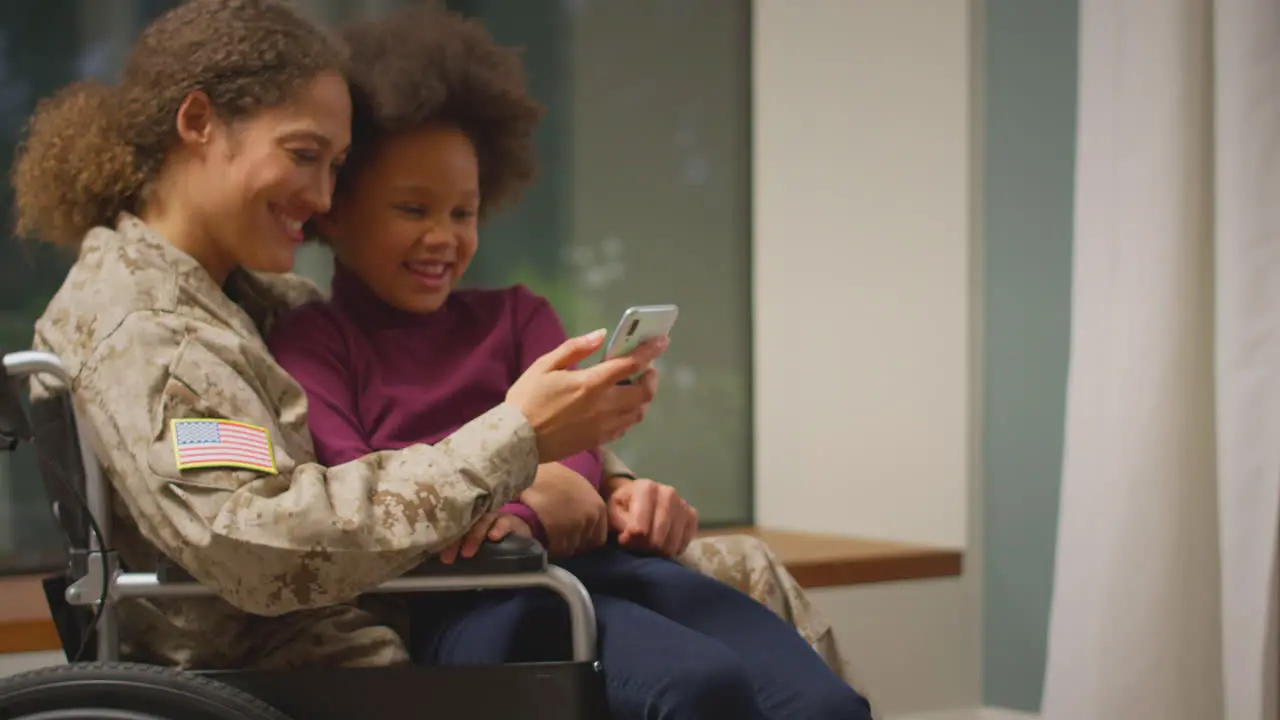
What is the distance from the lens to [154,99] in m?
1.36

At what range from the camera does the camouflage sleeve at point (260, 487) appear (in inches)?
45.8

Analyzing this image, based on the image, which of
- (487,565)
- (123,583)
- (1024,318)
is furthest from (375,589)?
(1024,318)

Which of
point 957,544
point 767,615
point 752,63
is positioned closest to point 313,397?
point 767,615

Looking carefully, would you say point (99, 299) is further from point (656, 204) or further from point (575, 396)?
point (656, 204)

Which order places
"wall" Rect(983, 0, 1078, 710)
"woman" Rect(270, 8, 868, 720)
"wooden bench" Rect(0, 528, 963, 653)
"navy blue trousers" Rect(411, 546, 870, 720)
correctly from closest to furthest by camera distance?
"navy blue trousers" Rect(411, 546, 870, 720) < "woman" Rect(270, 8, 868, 720) < "wooden bench" Rect(0, 528, 963, 653) < "wall" Rect(983, 0, 1078, 710)

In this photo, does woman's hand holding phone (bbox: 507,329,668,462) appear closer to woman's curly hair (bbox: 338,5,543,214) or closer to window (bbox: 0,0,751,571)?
woman's curly hair (bbox: 338,5,543,214)

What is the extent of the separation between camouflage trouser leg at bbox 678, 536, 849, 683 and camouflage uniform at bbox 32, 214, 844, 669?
0.40 meters

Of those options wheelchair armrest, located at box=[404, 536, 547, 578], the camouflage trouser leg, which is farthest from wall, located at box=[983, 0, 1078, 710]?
wheelchair armrest, located at box=[404, 536, 547, 578]

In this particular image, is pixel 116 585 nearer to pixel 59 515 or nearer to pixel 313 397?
pixel 59 515

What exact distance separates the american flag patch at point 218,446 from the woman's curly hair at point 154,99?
0.32 m

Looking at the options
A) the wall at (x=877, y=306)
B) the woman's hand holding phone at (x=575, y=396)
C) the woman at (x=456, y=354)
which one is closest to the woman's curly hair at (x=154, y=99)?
the woman at (x=456, y=354)

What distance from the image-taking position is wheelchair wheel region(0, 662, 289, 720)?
3.67 ft

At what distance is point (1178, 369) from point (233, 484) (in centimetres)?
148

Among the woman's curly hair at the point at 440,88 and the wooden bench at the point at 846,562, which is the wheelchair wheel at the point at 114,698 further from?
the wooden bench at the point at 846,562
